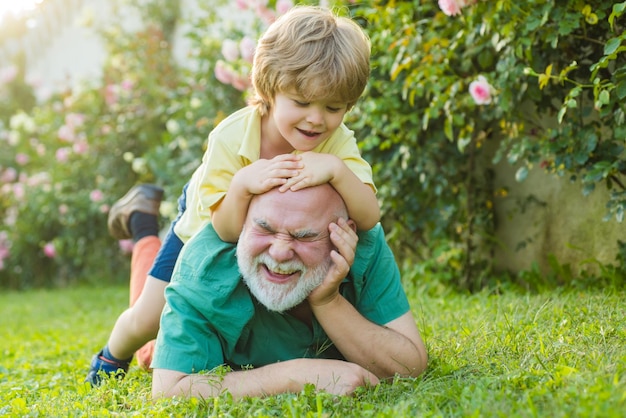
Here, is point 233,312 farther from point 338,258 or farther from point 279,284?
point 338,258

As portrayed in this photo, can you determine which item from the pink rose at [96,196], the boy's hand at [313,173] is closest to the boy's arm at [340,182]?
the boy's hand at [313,173]

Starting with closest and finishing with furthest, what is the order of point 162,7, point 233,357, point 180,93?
point 233,357 → point 180,93 → point 162,7

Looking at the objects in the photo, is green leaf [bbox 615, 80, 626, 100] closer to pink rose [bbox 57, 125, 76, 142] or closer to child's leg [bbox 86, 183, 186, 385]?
child's leg [bbox 86, 183, 186, 385]

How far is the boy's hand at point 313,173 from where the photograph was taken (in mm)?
2543

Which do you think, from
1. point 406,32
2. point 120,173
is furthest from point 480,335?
point 120,173

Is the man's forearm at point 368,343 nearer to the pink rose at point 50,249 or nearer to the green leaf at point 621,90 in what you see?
the green leaf at point 621,90

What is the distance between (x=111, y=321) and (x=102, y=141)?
337cm

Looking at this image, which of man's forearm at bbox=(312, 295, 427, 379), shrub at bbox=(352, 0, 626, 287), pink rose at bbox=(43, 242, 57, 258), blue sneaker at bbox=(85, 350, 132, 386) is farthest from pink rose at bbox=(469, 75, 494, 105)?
pink rose at bbox=(43, 242, 57, 258)

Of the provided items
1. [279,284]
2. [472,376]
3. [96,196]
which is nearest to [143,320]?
[279,284]

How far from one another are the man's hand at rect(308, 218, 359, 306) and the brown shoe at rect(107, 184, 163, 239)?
2.04 meters

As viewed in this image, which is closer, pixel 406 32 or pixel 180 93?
pixel 406 32

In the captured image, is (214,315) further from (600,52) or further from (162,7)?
(162,7)

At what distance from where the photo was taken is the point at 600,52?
12.3ft

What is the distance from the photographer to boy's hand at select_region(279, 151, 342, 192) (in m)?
2.54
